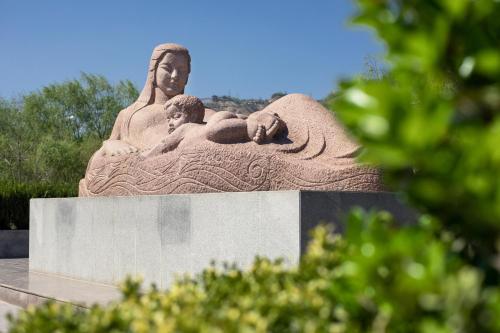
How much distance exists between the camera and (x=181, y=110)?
23.8 ft

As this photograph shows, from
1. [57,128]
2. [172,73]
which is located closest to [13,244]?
Answer: [172,73]

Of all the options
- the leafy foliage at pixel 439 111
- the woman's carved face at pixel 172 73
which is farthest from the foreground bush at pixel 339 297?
the woman's carved face at pixel 172 73

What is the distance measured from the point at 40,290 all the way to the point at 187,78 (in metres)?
2.93

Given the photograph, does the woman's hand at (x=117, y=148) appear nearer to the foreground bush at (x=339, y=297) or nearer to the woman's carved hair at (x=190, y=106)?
the woman's carved hair at (x=190, y=106)

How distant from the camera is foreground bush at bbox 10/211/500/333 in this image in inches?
51.7

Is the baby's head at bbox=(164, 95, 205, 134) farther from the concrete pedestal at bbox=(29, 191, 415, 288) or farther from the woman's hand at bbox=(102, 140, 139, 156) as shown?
the concrete pedestal at bbox=(29, 191, 415, 288)

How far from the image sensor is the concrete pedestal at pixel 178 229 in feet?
18.3

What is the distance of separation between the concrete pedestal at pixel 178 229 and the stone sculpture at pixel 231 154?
24cm

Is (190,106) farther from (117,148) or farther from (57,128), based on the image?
(57,128)

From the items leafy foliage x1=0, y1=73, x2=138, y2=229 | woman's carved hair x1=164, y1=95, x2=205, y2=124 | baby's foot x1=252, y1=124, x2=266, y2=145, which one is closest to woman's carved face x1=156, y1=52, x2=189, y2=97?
woman's carved hair x1=164, y1=95, x2=205, y2=124

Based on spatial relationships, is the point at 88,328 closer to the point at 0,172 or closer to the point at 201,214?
the point at 201,214

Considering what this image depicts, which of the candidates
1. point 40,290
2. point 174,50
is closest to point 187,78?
point 174,50

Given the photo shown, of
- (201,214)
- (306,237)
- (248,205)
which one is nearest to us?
(306,237)

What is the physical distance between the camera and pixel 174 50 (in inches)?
313
